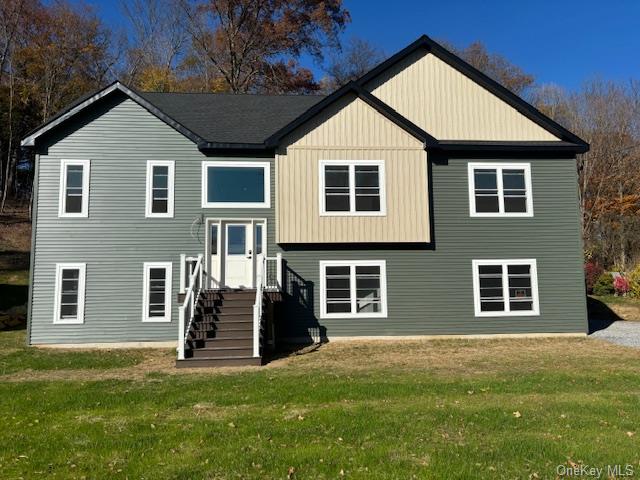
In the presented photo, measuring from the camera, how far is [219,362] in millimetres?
10008

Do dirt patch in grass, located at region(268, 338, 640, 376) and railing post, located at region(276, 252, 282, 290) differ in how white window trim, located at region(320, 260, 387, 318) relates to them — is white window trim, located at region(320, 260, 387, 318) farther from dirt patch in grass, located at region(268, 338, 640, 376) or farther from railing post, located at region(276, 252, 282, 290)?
railing post, located at region(276, 252, 282, 290)

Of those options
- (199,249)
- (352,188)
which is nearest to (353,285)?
(352,188)

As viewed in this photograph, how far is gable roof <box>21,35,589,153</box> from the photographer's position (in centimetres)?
1304

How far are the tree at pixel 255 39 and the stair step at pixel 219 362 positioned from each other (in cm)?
2333

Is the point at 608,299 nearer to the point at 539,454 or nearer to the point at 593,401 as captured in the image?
the point at 593,401

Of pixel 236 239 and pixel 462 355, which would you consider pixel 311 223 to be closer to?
pixel 236 239

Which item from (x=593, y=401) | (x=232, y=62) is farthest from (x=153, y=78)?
(x=593, y=401)

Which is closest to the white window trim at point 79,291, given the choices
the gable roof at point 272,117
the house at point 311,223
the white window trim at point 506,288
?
the house at point 311,223

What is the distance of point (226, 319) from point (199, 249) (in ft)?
9.00

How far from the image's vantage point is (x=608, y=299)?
19984 millimetres

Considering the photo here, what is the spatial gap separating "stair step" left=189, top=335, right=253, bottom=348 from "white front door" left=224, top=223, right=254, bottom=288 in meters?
2.57

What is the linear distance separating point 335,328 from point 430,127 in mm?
6683

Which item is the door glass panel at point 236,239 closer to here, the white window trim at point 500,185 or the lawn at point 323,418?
the lawn at point 323,418

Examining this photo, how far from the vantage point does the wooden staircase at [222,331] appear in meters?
10.1
